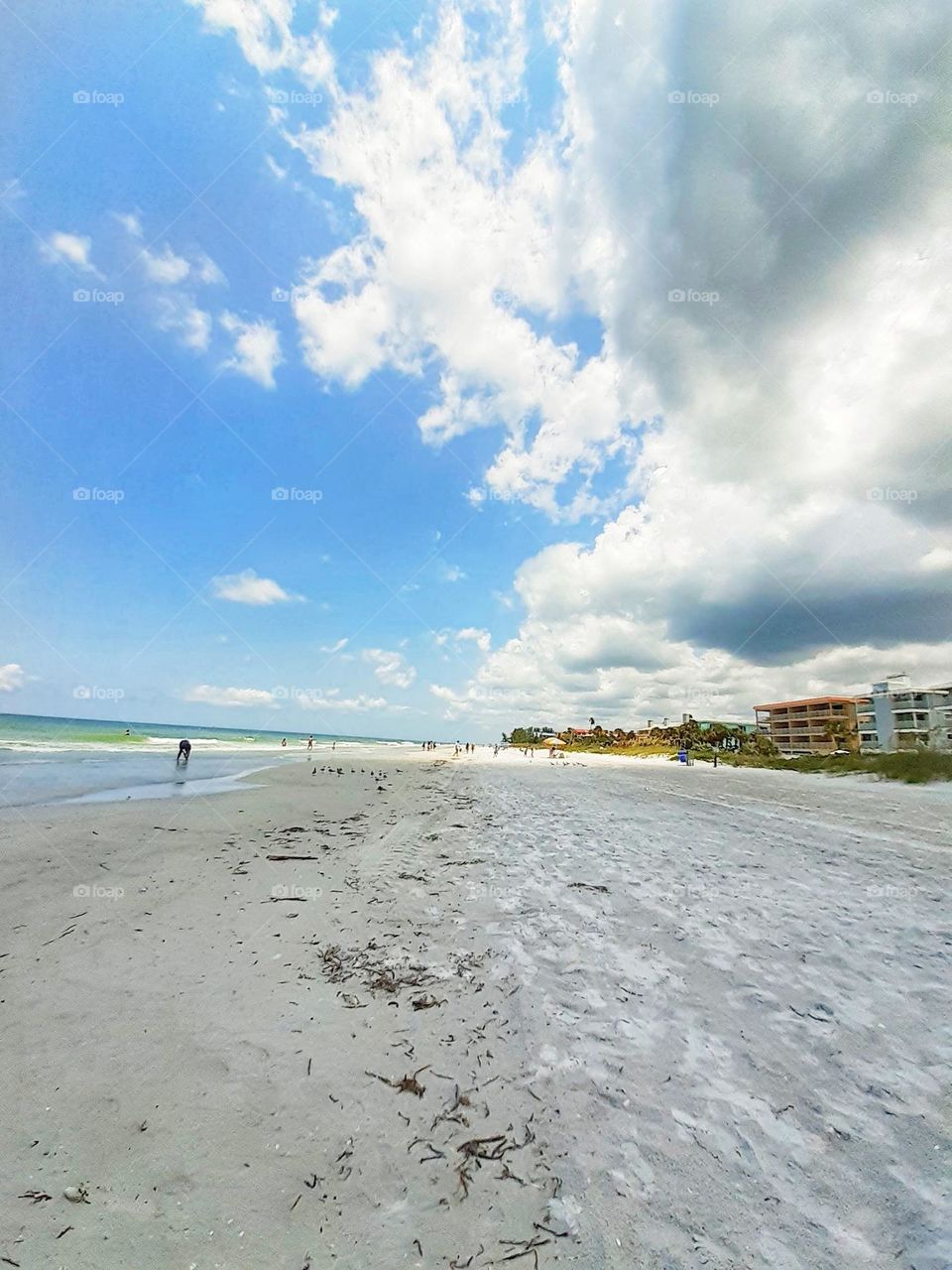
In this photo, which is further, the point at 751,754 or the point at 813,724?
the point at 813,724

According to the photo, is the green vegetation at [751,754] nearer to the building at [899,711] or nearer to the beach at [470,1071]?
the building at [899,711]

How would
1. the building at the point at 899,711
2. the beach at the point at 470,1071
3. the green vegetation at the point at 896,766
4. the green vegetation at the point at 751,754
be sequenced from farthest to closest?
the building at the point at 899,711
the green vegetation at the point at 751,754
the green vegetation at the point at 896,766
the beach at the point at 470,1071

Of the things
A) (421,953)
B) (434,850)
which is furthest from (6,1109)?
(434,850)

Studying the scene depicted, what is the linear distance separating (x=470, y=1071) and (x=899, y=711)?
123 m

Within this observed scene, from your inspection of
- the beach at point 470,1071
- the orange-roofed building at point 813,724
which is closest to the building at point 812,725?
the orange-roofed building at point 813,724

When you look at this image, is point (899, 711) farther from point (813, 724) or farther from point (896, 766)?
point (896, 766)

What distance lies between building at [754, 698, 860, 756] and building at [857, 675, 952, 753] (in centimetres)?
303

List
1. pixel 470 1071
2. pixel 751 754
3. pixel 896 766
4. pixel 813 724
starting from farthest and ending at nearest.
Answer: pixel 813 724
pixel 751 754
pixel 896 766
pixel 470 1071

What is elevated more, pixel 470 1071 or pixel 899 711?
pixel 899 711

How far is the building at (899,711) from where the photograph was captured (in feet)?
304

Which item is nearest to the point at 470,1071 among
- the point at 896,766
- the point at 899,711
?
the point at 896,766

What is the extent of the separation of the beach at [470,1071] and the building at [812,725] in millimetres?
106368

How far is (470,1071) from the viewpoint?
3.83 meters

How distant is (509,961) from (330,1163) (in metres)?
2.87
